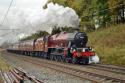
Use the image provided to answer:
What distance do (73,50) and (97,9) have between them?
2235cm

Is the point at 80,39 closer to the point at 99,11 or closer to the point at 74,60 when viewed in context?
the point at 74,60

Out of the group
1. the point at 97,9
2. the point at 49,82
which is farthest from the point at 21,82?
the point at 97,9

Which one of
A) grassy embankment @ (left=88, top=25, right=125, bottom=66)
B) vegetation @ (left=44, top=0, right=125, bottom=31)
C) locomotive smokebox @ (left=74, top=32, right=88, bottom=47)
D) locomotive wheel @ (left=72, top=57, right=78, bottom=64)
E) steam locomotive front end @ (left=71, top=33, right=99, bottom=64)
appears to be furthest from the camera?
vegetation @ (left=44, top=0, right=125, bottom=31)

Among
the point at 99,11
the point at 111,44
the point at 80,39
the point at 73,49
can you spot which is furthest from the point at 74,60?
the point at 99,11

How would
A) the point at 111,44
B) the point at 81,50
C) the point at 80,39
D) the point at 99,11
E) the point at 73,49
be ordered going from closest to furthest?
1. the point at 81,50
2. the point at 73,49
3. the point at 80,39
4. the point at 111,44
5. the point at 99,11

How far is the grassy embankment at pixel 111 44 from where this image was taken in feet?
102

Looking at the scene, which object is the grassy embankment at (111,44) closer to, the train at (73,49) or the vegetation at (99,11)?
the train at (73,49)

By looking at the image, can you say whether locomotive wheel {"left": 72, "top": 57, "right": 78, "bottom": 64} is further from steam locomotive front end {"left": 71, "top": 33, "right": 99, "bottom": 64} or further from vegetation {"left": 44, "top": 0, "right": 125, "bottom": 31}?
vegetation {"left": 44, "top": 0, "right": 125, "bottom": 31}

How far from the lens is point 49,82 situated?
61.8ft

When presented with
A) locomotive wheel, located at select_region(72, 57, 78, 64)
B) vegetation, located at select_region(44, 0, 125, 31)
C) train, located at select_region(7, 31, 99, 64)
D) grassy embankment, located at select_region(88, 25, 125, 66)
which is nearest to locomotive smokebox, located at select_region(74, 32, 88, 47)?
train, located at select_region(7, 31, 99, 64)

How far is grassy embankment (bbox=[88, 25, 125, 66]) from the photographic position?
102 ft

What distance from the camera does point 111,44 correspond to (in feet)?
127

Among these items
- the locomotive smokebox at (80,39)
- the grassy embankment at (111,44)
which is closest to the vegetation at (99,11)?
the grassy embankment at (111,44)

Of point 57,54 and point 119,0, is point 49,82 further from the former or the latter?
point 119,0
